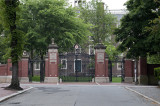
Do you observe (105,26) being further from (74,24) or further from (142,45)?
(142,45)

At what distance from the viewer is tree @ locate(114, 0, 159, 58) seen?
74.8 feet

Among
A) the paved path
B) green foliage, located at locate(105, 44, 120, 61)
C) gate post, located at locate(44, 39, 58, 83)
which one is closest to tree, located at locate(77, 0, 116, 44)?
green foliage, located at locate(105, 44, 120, 61)

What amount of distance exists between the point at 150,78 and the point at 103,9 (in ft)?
77.4

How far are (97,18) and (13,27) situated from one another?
97.6 ft

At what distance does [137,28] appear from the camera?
78.3 ft

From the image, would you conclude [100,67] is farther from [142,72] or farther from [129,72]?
[142,72]

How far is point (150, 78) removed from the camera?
26578 millimetres

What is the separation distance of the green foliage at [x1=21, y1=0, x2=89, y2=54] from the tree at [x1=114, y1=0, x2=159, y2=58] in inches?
407

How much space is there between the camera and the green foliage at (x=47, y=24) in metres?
33.6

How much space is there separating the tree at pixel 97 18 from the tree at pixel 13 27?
2879 cm

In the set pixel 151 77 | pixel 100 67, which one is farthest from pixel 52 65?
pixel 151 77

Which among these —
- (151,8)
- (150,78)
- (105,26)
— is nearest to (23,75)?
(150,78)

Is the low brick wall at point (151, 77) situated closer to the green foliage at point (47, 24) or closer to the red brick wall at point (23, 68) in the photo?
the green foliage at point (47, 24)

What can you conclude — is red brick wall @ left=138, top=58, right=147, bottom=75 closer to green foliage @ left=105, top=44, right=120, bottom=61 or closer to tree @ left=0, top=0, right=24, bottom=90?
tree @ left=0, top=0, right=24, bottom=90
